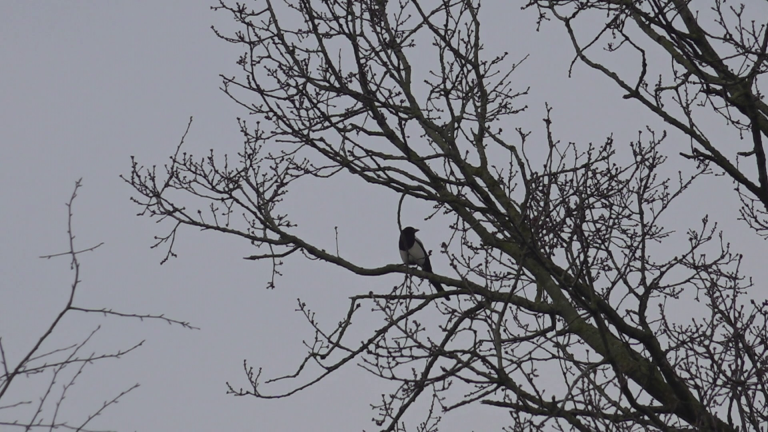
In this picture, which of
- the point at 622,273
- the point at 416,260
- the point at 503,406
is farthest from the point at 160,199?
the point at 416,260

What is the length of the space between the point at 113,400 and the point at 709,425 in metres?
2.96

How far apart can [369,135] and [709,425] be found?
121 inches

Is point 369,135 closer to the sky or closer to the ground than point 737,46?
closer to the sky

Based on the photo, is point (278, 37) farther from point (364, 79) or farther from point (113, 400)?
point (113, 400)

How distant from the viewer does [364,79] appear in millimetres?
4879

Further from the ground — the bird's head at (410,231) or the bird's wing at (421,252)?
the bird's head at (410,231)

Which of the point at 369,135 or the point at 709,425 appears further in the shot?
the point at 369,135

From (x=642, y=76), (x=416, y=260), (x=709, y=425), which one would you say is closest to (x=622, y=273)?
(x=709, y=425)

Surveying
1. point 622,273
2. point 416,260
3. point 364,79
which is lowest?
point 622,273

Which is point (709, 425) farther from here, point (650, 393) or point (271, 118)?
point (271, 118)

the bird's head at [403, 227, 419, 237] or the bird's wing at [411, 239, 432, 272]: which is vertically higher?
the bird's head at [403, 227, 419, 237]

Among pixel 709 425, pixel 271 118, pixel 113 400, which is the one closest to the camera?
pixel 113 400

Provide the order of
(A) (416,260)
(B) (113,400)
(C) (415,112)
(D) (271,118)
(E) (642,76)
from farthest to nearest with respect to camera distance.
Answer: (A) (416,260) < (C) (415,112) < (D) (271,118) < (E) (642,76) < (B) (113,400)

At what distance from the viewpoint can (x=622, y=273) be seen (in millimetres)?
4191
